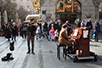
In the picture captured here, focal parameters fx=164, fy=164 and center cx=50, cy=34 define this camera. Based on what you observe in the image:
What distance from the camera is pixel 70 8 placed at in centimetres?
2155

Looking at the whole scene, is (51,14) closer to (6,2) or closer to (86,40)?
(86,40)

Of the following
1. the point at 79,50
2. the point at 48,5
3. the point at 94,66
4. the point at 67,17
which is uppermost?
the point at 48,5

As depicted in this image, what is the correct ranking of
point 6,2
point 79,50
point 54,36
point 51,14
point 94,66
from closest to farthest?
point 94,66 → point 79,50 → point 54,36 → point 51,14 → point 6,2

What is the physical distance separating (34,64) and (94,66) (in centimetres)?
243

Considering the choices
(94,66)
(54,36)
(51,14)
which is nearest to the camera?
(94,66)

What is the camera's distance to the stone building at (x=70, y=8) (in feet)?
69.8

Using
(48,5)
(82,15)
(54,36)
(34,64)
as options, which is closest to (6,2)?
(48,5)

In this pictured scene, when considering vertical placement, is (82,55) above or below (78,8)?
below

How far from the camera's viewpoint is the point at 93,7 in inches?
851

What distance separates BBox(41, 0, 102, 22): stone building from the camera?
69.8 feet

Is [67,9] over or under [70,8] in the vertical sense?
under

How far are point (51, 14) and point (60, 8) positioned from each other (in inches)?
56.4

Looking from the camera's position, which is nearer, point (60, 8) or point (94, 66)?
point (94, 66)

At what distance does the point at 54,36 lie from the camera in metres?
14.7
